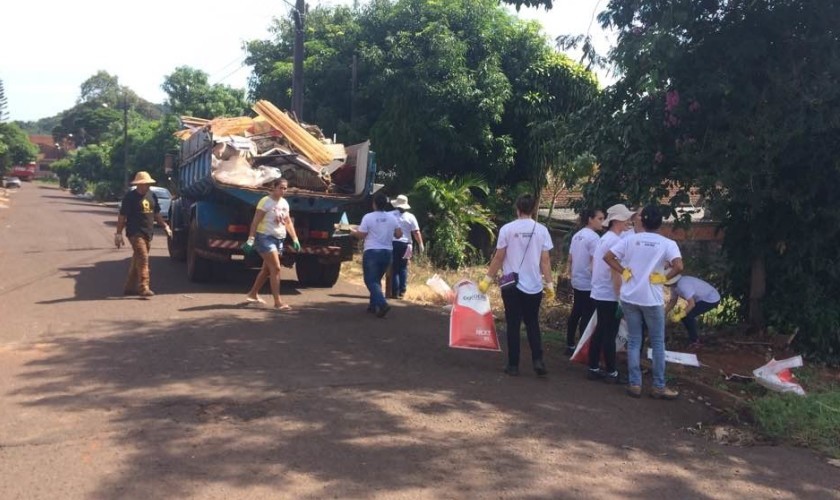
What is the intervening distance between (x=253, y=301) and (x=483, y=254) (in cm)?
954

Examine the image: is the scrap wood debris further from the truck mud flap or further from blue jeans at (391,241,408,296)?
blue jeans at (391,241,408,296)

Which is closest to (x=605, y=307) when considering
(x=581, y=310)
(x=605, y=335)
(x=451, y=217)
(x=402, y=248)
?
(x=605, y=335)

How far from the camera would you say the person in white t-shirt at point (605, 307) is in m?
7.02

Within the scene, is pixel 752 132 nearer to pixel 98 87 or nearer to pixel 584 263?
pixel 584 263

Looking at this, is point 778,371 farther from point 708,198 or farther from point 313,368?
point 313,368

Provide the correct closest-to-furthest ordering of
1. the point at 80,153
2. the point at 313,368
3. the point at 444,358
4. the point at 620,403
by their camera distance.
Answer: the point at 620,403
the point at 313,368
the point at 444,358
the point at 80,153

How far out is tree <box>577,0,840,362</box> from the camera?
781cm

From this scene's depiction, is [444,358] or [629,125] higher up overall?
[629,125]

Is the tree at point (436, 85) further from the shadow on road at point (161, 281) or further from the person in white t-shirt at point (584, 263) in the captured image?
the person in white t-shirt at point (584, 263)

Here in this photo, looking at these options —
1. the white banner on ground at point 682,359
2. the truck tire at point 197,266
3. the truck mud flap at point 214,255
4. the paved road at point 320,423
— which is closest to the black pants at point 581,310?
the paved road at point 320,423

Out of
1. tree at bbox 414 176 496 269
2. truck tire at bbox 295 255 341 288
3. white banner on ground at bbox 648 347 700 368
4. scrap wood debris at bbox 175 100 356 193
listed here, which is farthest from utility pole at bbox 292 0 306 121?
white banner on ground at bbox 648 347 700 368

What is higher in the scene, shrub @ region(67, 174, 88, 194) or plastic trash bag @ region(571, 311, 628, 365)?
shrub @ region(67, 174, 88, 194)

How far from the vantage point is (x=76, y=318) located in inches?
347

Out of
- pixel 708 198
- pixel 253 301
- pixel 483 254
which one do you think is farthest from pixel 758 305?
pixel 483 254
